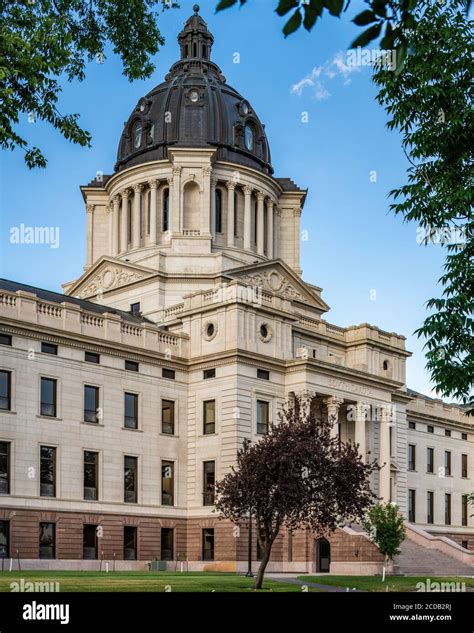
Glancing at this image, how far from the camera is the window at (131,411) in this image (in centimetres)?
5566

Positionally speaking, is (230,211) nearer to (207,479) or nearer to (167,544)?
(207,479)

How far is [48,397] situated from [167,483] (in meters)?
9.99

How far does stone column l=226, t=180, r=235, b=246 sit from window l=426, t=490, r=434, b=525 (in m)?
25.5

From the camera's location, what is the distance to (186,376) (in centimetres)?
5966

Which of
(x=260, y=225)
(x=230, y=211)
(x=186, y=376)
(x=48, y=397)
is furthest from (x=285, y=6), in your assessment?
(x=260, y=225)

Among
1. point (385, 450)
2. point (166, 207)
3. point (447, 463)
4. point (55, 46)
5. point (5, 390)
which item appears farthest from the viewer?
point (447, 463)

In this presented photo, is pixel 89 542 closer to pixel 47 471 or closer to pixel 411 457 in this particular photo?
pixel 47 471

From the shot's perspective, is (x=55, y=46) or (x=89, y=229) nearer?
(x=55, y=46)

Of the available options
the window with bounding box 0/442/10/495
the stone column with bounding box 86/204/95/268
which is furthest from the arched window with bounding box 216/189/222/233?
the window with bounding box 0/442/10/495

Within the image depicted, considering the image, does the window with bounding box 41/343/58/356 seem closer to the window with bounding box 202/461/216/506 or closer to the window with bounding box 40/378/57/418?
the window with bounding box 40/378/57/418

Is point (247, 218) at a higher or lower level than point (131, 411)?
higher

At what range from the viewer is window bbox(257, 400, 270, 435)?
5853 cm

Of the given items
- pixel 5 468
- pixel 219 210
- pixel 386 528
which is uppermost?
pixel 219 210

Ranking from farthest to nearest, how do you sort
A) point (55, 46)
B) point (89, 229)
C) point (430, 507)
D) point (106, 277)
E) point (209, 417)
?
point (89, 229) → point (430, 507) → point (106, 277) → point (209, 417) → point (55, 46)
